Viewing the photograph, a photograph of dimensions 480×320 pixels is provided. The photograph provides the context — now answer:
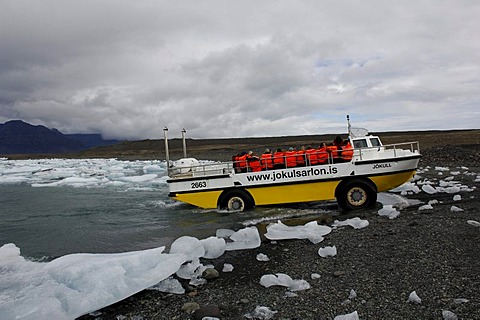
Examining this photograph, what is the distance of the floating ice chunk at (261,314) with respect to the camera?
3.43 metres

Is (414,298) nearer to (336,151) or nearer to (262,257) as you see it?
(262,257)

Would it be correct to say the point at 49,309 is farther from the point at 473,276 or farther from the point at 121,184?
the point at 121,184

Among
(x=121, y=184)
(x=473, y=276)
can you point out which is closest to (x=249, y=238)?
(x=473, y=276)

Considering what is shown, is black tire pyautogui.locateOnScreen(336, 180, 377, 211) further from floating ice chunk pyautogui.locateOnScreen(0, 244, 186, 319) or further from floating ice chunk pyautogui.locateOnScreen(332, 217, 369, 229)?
floating ice chunk pyautogui.locateOnScreen(0, 244, 186, 319)

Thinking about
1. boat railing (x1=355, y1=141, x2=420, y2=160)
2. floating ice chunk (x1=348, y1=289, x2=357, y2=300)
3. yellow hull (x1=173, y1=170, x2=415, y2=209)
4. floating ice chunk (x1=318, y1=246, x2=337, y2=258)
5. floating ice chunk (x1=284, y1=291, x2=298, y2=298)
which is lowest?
floating ice chunk (x1=284, y1=291, x2=298, y2=298)

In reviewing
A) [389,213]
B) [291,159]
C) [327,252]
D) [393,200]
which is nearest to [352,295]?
[327,252]

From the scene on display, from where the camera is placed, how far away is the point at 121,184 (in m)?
18.8

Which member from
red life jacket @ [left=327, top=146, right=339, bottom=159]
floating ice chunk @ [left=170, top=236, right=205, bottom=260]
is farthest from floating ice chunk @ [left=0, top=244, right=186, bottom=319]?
red life jacket @ [left=327, top=146, right=339, bottom=159]

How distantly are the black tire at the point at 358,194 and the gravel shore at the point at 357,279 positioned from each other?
6.52ft

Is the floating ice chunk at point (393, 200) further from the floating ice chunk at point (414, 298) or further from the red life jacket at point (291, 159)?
the floating ice chunk at point (414, 298)

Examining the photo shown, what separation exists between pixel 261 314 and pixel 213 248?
2.01 m

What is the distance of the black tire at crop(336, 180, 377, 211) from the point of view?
27.0 feet

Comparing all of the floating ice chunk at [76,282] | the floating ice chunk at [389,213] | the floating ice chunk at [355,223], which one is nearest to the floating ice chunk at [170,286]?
the floating ice chunk at [76,282]

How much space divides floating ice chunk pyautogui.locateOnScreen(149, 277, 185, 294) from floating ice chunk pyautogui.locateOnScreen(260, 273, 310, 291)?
3.04 ft
